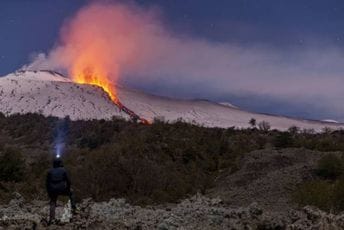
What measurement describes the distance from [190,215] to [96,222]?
4.53m

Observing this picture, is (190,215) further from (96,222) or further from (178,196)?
(178,196)

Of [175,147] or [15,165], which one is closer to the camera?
[15,165]

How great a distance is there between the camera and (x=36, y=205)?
97.5 ft

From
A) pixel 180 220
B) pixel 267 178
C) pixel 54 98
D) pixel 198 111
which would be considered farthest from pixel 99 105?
pixel 180 220

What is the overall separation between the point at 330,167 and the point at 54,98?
93.0 meters

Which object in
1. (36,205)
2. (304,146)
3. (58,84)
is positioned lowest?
(36,205)

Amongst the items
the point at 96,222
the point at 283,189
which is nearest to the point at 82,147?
the point at 283,189

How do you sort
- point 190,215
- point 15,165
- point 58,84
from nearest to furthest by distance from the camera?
1. point 190,215
2. point 15,165
3. point 58,84

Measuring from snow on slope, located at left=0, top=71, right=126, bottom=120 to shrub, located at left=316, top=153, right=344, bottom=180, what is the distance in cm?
7037

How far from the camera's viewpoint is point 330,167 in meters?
39.3

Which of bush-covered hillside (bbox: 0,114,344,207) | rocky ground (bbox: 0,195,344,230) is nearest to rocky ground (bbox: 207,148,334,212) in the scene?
bush-covered hillside (bbox: 0,114,344,207)

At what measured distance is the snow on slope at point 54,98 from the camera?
379 ft

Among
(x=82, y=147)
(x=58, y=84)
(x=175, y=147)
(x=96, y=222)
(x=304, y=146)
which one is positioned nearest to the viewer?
(x=96, y=222)

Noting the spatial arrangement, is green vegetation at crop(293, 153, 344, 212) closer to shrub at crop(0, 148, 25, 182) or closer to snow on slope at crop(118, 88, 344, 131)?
shrub at crop(0, 148, 25, 182)
